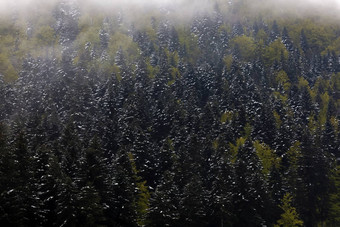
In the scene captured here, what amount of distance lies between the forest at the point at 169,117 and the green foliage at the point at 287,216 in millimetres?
155

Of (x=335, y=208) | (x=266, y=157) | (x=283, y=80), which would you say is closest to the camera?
(x=335, y=208)

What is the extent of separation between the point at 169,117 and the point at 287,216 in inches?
1535

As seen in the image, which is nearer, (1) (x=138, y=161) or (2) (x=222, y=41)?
(1) (x=138, y=161)

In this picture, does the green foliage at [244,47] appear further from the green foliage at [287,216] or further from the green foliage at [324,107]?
the green foliage at [287,216]

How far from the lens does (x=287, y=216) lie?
58438 millimetres

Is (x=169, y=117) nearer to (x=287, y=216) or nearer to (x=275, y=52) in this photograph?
(x=287, y=216)

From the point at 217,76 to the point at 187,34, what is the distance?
49660 millimetres

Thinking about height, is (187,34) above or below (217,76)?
above

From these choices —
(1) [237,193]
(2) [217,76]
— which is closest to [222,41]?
(2) [217,76]

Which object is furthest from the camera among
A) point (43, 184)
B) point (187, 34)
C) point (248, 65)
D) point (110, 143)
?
point (187, 34)

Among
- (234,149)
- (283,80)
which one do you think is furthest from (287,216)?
(283,80)

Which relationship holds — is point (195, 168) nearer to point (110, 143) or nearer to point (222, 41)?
point (110, 143)

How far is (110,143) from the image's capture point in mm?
76812

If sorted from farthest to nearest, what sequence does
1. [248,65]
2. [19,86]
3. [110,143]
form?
1. [248,65]
2. [19,86]
3. [110,143]
